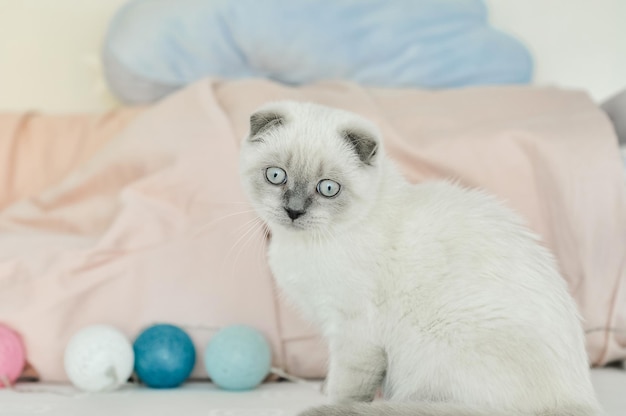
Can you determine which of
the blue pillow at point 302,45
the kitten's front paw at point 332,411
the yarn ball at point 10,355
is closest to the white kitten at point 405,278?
the kitten's front paw at point 332,411

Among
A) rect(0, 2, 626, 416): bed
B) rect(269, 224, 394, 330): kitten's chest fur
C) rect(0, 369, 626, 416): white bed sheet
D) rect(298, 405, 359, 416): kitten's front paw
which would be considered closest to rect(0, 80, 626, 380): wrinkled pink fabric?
rect(0, 2, 626, 416): bed

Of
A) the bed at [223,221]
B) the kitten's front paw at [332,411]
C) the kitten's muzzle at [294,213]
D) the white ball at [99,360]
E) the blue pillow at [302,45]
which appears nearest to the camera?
the kitten's front paw at [332,411]

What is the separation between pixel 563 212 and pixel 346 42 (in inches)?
37.8

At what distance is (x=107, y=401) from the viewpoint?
4.77ft

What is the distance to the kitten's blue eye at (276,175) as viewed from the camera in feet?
4.24

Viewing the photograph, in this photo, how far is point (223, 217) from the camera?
1.64 m

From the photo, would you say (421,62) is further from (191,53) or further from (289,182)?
(289,182)

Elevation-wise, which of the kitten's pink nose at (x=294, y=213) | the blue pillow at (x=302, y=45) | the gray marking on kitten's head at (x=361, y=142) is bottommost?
the kitten's pink nose at (x=294, y=213)

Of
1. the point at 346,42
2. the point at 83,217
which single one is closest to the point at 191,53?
the point at 346,42

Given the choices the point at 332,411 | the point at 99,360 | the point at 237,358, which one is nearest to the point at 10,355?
the point at 99,360

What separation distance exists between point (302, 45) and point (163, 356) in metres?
1.19

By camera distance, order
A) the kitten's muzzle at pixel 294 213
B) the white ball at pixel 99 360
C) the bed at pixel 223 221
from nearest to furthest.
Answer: the kitten's muzzle at pixel 294 213, the white ball at pixel 99 360, the bed at pixel 223 221

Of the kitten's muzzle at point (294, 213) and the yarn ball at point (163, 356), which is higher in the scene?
the kitten's muzzle at point (294, 213)

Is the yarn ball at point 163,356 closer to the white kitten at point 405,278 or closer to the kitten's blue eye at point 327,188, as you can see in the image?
the white kitten at point 405,278
